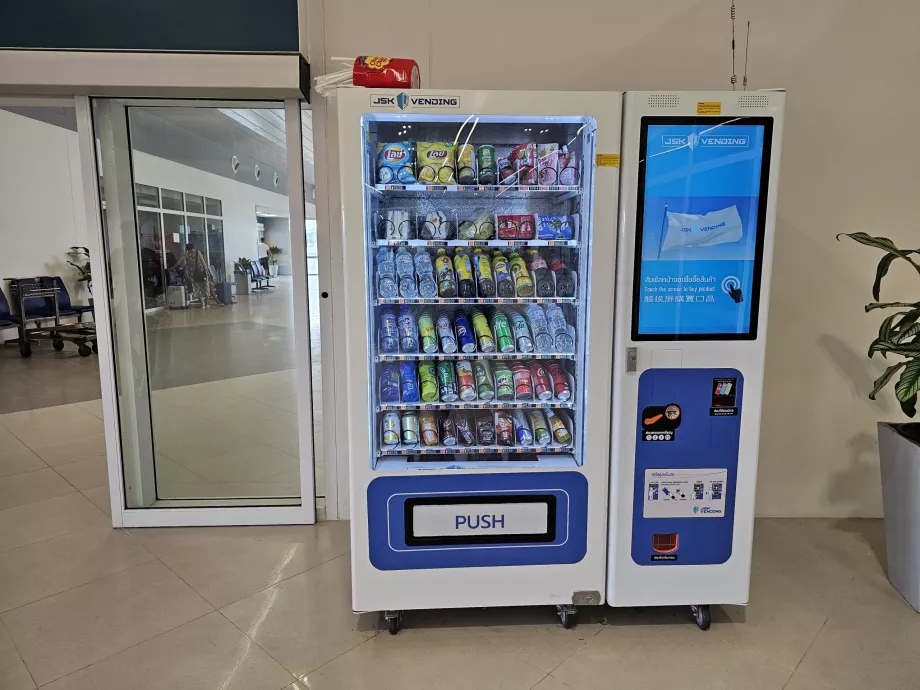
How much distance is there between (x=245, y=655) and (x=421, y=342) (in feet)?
4.63

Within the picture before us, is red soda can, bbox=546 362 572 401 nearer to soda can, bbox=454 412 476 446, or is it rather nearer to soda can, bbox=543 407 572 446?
soda can, bbox=543 407 572 446

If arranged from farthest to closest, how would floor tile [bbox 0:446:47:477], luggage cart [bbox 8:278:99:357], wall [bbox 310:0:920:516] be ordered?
1. luggage cart [bbox 8:278:99:357]
2. floor tile [bbox 0:446:47:477]
3. wall [bbox 310:0:920:516]

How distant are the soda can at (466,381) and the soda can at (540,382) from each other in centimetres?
26

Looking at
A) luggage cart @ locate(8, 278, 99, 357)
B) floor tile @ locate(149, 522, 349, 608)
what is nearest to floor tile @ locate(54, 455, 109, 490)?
floor tile @ locate(149, 522, 349, 608)

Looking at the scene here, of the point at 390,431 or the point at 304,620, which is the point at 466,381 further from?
the point at 304,620

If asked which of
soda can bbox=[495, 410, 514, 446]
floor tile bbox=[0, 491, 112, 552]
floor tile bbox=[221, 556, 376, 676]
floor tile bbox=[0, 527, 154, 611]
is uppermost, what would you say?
soda can bbox=[495, 410, 514, 446]

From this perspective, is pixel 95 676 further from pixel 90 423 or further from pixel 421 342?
pixel 90 423

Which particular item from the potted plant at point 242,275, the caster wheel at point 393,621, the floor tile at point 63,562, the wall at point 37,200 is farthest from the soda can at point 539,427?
the wall at point 37,200

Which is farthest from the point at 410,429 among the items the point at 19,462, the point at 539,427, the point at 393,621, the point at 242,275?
the point at 19,462

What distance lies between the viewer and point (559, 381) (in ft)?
7.96

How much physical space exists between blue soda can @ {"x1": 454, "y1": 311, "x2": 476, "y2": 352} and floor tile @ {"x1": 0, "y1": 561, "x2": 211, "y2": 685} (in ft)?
5.40

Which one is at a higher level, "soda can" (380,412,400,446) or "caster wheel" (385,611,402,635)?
"soda can" (380,412,400,446)

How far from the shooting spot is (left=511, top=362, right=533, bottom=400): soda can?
7.79 feet

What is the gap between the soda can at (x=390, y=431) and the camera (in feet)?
7.73
